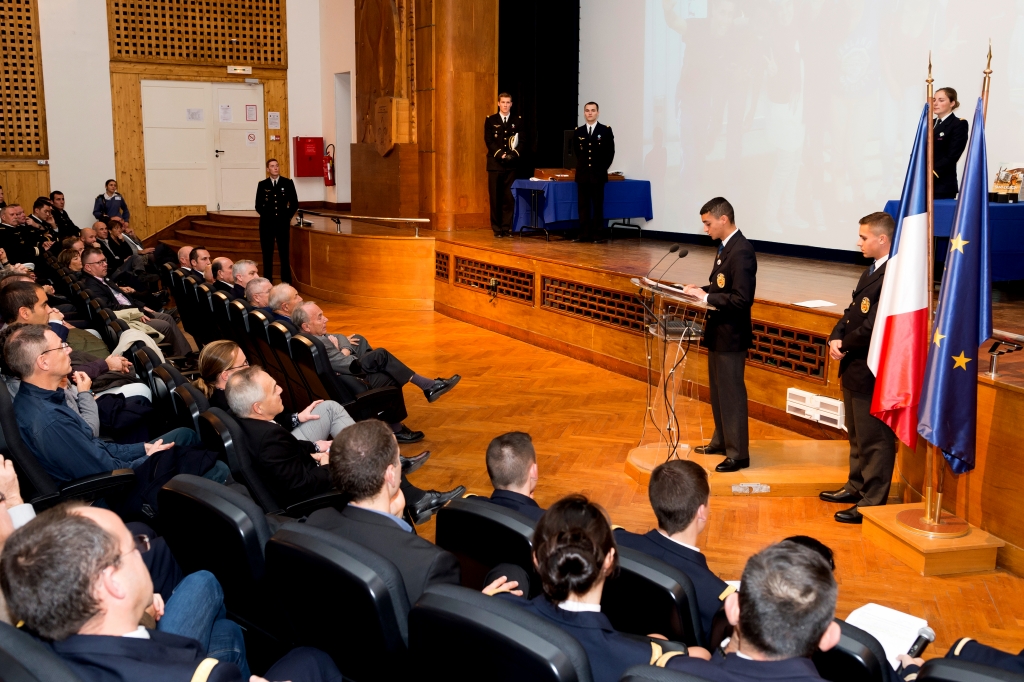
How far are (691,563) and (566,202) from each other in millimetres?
7663

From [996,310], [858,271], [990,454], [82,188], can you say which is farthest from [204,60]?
[990,454]

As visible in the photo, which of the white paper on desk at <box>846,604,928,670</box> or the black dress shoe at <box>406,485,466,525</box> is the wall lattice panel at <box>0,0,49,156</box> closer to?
the black dress shoe at <box>406,485,466,525</box>

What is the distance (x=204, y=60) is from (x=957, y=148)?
11591mm

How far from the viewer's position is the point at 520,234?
10.4 m

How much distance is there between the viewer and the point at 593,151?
9688mm

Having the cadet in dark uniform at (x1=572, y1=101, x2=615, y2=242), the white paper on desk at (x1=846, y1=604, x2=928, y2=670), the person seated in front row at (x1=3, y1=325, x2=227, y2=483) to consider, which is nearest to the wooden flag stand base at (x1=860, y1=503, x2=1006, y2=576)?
the white paper on desk at (x1=846, y1=604, x2=928, y2=670)

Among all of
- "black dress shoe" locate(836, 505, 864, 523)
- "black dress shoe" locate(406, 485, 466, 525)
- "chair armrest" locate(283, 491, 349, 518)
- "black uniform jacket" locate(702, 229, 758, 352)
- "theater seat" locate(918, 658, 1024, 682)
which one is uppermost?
"black uniform jacket" locate(702, 229, 758, 352)

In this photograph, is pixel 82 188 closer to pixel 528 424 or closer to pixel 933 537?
pixel 528 424

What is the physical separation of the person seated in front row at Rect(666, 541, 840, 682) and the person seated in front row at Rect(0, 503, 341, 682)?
1000 millimetres

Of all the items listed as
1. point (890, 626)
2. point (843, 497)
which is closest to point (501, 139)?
point (843, 497)

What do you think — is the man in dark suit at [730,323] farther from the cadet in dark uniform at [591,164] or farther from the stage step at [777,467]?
the cadet in dark uniform at [591,164]

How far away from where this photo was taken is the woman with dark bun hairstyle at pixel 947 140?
21.7 feet

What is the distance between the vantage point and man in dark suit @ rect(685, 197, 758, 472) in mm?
4781

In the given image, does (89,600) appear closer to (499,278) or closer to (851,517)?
(851,517)
